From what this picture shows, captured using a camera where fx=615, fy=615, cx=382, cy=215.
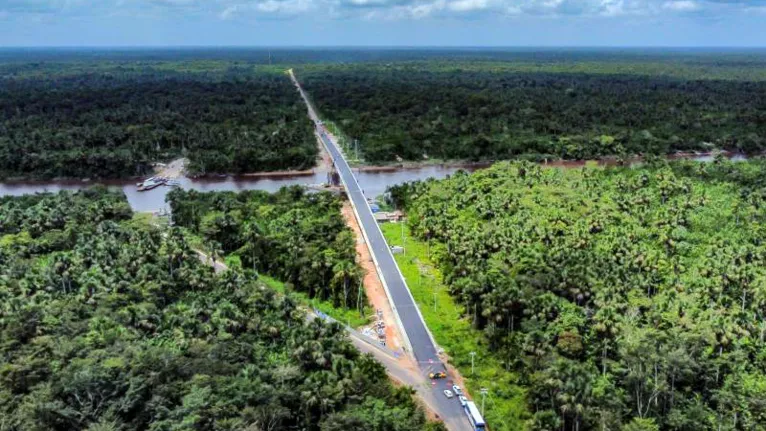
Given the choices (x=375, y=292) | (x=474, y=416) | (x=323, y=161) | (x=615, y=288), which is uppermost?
(x=323, y=161)

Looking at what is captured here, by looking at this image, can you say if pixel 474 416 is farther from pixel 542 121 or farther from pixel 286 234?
pixel 542 121

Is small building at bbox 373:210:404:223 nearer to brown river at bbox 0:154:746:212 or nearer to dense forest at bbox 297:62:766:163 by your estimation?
brown river at bbox 0:154:746:212

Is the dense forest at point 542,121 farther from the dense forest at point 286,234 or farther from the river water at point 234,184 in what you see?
the dense forest at point 286,234

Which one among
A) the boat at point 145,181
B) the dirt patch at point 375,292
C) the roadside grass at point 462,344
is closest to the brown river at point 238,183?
the boat at point 145,181

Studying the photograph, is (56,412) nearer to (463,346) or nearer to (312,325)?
(312,325)

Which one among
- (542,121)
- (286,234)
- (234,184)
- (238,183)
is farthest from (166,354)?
(542,121)

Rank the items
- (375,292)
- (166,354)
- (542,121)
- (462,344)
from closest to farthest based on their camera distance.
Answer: (166,354) → (462,344) → (375,292) → (542,121)

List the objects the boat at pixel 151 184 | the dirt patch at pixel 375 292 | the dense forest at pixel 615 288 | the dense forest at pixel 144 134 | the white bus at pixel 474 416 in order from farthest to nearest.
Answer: the dense forest at pixel 144 134
the boat at pixel 151 184
the dirt patch at pixel 375 292
the dense forest at pixel 615 288
the white bus at pixel 474 416
